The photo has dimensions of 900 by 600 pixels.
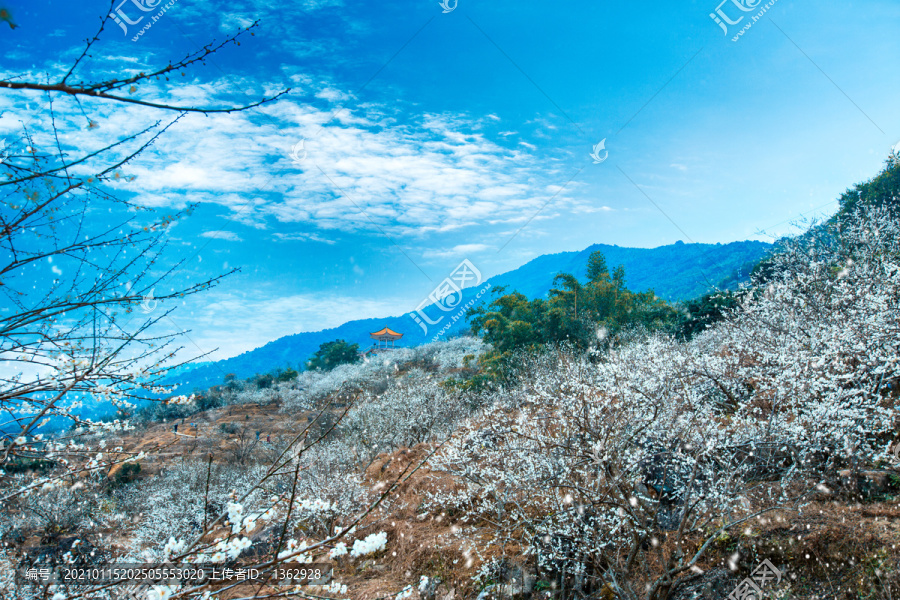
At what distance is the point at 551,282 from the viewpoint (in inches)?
2557

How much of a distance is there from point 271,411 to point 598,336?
33.6 meters

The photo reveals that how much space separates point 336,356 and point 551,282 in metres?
34.6

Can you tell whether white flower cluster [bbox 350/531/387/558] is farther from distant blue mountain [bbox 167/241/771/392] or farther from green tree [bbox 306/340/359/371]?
green tree [bbox 306/340/359/371]

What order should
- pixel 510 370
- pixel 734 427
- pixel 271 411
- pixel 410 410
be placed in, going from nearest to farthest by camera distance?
pixel 734 427 < pixel 410 410 < pixel 510 370 < pixel 271 411

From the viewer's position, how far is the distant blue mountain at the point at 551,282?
221ft

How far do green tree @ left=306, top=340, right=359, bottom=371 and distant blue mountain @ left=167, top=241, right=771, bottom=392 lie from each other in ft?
27.2

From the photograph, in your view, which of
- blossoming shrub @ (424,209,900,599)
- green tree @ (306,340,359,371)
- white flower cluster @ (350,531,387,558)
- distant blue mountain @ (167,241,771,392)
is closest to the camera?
white flower cluster @ (350,531,387,558)

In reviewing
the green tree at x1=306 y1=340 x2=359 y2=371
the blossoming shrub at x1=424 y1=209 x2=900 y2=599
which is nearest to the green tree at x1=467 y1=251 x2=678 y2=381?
the blossoming shrub at x1=424 y1=209 x2=900 y2=599

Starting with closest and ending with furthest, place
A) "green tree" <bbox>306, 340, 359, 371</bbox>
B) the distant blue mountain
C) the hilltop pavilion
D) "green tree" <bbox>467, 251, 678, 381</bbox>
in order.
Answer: "green tree" <bbox>467, 251, 678, 381</bbox> < "green tree" <bbox>306, 340, 359, 371</bbox> < the distant blue mountain < the hilltop pavilion

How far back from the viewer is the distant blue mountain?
221ft

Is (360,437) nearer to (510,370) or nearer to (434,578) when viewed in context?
(510,370)

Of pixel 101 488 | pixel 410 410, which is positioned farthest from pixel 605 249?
pixel 101 488

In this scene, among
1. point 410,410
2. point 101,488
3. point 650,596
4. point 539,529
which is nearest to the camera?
point 650,596

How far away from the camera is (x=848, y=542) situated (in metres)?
5.89
